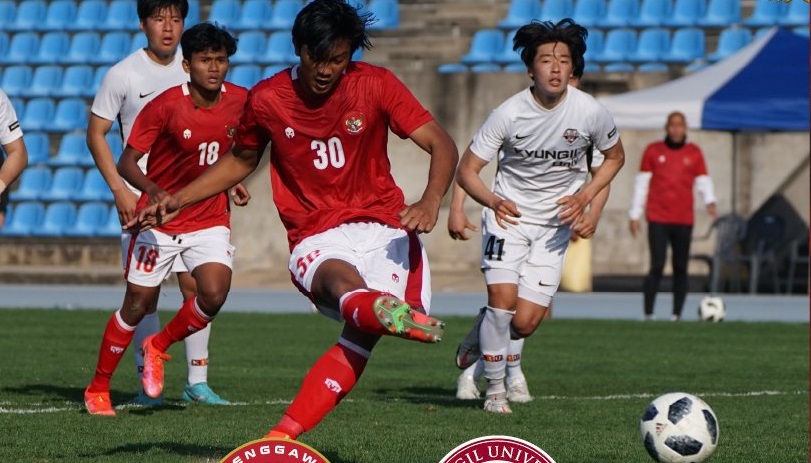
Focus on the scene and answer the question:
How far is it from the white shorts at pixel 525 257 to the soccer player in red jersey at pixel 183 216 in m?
1.51

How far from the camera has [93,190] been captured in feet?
83.7

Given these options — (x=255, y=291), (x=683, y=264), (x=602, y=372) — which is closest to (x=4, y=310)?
(x=255, y=291)

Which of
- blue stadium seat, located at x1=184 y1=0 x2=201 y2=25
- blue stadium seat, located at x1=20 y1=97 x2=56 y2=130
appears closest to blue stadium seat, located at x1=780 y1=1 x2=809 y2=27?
blue stadium seat, located at x1=184 y1=0 x2=201 y2=25

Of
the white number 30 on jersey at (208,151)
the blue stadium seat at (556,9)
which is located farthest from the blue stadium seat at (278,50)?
the white number 30 on jersey at (208,151)

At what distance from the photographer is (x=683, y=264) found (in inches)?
651

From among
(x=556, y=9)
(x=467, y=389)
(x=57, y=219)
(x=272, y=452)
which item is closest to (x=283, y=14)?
(x=556, y=9)

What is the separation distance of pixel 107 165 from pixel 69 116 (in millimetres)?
18755

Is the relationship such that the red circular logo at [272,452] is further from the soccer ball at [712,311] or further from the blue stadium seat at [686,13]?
the blue stadium seat at [686,13]

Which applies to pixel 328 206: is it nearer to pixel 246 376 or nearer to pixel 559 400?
pixel 559 400

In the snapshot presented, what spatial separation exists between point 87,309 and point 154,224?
12143 millimetres

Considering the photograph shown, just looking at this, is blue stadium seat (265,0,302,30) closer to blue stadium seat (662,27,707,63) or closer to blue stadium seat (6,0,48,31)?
blue stadium seat (6,0,48,31)

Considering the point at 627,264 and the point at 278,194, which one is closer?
the point at 278,194

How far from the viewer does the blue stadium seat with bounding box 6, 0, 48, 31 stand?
28.2 meters

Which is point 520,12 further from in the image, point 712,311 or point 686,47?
point 712,311
